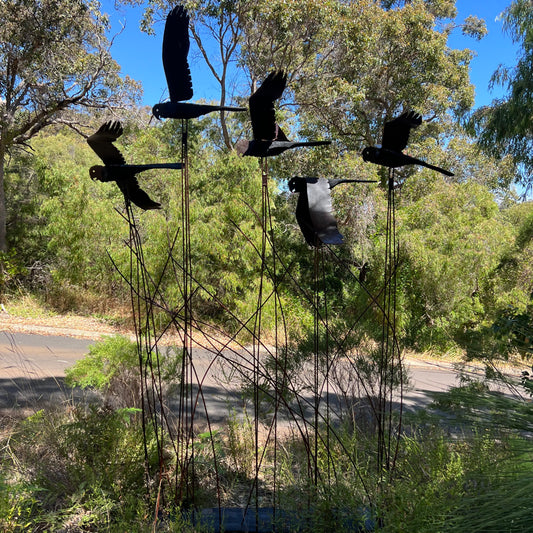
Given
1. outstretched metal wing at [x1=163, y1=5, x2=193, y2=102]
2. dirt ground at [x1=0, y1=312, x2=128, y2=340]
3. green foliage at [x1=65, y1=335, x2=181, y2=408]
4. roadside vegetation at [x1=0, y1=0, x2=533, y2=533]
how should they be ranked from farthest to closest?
1. dirt ground at [x1=0, y1=312, x2=128, y2=340]
2. roadside vegetation at [x1=0, y1=0, x2=533, y2=533]
3. green foliage at [x1=65, y1=335, x2=181, y2=408]
4. outstretched metal wing at [x1=163, y1=5, x2=193, y2=102]

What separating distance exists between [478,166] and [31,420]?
47.6 ft

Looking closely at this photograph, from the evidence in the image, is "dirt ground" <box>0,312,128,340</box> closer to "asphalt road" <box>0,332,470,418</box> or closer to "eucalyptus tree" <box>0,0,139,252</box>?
"asphalt road" <box>0,332,470,418</box>

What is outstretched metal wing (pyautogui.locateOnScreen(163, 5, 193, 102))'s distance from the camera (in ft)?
5.02

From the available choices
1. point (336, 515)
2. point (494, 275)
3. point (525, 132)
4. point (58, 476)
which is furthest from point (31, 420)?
point (494, 275)

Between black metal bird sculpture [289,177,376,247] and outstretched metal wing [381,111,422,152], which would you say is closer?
black metal bird sculpture [289,177,376,247]

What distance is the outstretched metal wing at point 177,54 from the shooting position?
1.53 meters

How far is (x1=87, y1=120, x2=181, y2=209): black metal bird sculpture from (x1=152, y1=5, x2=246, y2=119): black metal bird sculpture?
191 mm

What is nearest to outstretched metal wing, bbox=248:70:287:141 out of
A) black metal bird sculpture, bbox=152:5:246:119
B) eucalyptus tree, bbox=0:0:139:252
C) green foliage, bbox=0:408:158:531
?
black metal bird sculpture, bbox=152:5:246:119

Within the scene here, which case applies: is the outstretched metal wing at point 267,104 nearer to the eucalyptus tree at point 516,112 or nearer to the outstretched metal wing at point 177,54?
the outstretched metal wing at point 177,54

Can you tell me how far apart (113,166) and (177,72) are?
0.42m

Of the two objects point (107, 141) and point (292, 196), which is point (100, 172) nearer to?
point (107, 141)

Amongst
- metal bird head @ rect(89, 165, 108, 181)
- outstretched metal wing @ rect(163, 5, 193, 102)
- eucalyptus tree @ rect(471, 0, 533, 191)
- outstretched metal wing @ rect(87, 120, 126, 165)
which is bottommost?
metal bird head @ rect(89, 165, 108, 181)

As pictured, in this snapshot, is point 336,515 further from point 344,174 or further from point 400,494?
point 344,174

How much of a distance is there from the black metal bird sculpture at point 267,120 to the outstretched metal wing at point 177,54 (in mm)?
236
